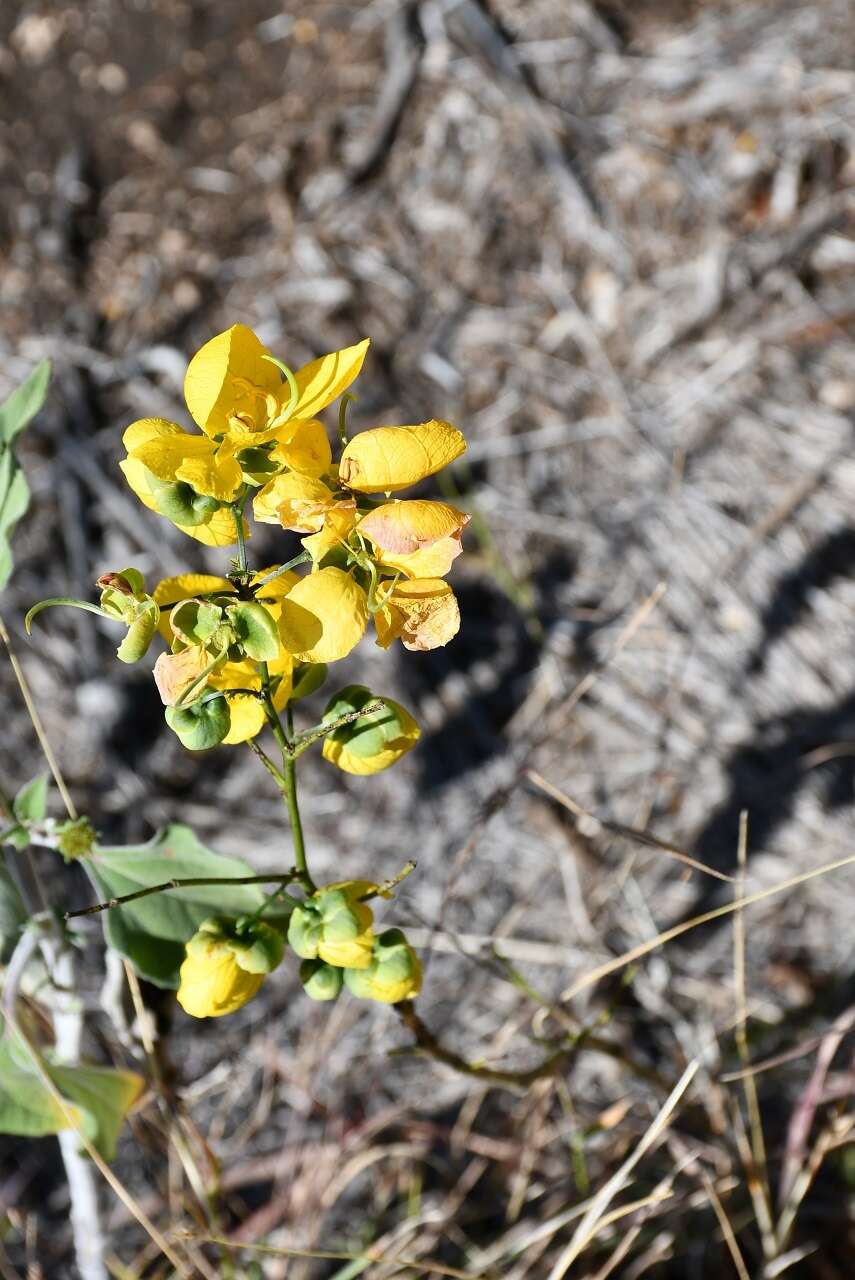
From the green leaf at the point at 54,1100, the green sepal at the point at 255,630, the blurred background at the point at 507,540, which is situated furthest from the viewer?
the blurred background at the point at 507,540

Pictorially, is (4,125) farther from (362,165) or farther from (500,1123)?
(500,1123)

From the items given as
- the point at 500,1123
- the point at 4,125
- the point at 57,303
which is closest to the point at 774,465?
the point at 500,1123

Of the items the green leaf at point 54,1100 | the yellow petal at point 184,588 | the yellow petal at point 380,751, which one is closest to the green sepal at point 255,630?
the yellow petal at point 184,588

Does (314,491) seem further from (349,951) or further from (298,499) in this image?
(349,951)

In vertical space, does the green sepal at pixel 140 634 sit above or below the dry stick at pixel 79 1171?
above

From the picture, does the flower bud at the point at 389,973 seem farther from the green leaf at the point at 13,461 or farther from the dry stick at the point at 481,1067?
the green leaf at the point at 13,461

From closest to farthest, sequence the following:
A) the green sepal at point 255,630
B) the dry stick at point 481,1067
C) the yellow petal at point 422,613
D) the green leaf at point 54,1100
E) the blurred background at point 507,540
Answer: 1. the green sepal at point 255,630
2. the yellow petal at point 422,613
3. the dry stick at point 481,1067
4. the green leaf at point 54,1100
5. the blurred background at point 507,540
